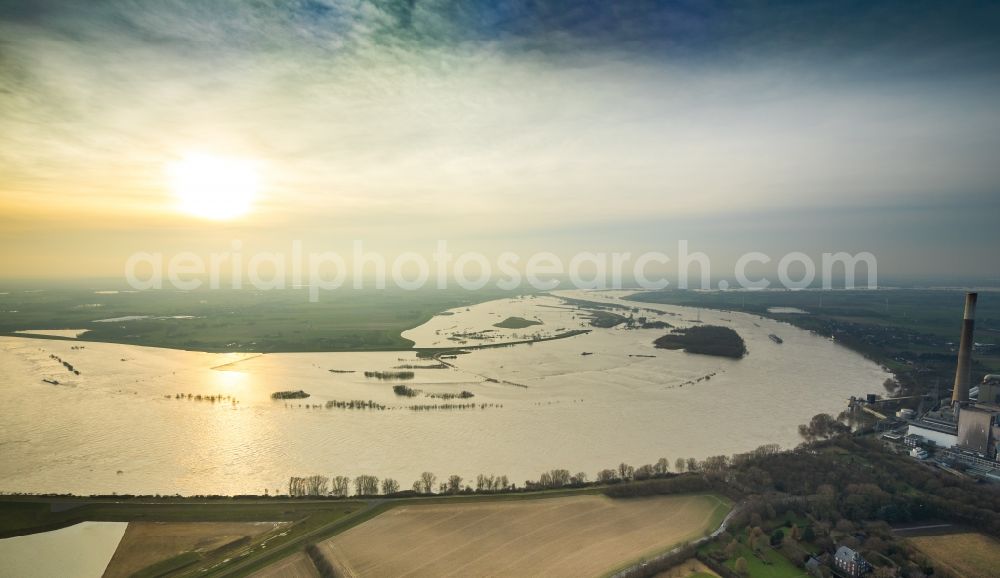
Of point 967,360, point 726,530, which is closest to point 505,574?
point 726,530

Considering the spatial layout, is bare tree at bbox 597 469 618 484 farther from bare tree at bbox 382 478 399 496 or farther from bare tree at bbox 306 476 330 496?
bare tree at bbox 306 476 330 496

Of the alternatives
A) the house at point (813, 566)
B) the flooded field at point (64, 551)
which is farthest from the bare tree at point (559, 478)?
the flooded field at point (64, 551)

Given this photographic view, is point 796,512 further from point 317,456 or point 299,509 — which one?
point 317,456

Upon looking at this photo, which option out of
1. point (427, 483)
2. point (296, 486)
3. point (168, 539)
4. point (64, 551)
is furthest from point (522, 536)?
point (64, 551)

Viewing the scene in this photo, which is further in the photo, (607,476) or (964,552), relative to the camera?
(607,476)

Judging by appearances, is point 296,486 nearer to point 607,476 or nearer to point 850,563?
point 607,476

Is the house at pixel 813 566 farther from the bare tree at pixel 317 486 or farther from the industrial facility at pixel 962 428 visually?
the bare tree at pixel 317 486
